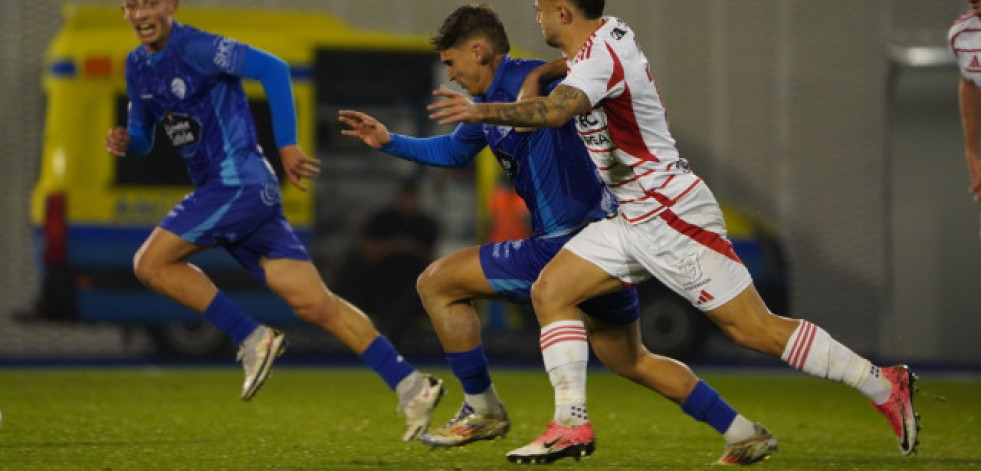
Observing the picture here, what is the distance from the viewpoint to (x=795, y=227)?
17.9 meters

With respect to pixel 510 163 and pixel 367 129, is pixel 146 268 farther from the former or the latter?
pixel 510 163

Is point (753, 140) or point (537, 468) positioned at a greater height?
point (537, 468)

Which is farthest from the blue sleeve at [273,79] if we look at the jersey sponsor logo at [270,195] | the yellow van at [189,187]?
the yellow van at [189,187]

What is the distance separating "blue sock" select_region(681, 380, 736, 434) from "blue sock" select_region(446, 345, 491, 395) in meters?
0.80

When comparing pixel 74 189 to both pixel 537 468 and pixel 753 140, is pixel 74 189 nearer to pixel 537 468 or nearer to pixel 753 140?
pixel 753 140

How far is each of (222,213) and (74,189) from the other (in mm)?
7232

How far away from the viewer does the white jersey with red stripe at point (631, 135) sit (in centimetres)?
559

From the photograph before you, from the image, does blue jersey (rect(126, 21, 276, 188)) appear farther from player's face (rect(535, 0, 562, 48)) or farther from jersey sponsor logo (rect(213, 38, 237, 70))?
Result: player's face (rect(535, 0, 562, 48))

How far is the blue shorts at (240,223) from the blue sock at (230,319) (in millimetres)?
193

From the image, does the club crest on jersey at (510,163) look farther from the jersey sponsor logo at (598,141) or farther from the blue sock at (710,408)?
the blue sock at (710,408)

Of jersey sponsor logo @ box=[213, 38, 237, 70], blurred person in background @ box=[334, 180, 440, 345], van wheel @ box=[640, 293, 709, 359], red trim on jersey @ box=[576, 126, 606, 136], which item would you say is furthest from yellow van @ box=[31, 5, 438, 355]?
red trim on jersey @ box=[576, 126, 606, 136]

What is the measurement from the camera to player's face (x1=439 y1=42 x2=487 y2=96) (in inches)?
243

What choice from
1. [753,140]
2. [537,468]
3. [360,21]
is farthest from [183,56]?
[753,140]

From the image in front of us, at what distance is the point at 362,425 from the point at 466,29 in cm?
274
